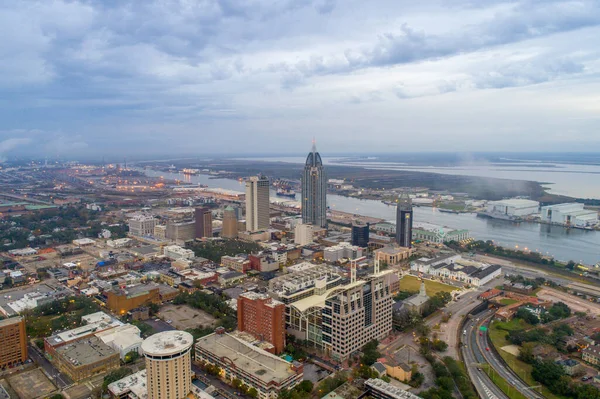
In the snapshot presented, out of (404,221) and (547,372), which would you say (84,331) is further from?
(404,221)

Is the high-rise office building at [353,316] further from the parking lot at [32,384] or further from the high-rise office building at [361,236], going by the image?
the high-rise office building at [361,236]

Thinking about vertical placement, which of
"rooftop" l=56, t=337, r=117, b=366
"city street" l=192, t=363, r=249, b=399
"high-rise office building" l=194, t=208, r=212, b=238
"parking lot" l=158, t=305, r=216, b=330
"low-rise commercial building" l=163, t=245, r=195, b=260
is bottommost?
"city street" l=192, t=363, r=249, b=399

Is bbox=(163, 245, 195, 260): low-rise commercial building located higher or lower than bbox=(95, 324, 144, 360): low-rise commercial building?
higher

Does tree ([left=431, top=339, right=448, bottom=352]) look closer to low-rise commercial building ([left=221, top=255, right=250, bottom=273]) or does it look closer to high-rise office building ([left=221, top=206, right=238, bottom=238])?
low-rise commercial building ([left=221, top=255, right=250, bottom=273])

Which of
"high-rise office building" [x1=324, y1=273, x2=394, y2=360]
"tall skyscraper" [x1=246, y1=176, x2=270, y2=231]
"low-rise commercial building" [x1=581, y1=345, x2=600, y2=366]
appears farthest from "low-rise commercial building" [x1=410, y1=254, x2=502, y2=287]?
"tall skyscraper" [x1=246, y1=176, x2=270, y2=231]

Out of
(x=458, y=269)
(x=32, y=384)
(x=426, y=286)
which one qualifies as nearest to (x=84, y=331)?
(x=32, y=384)
